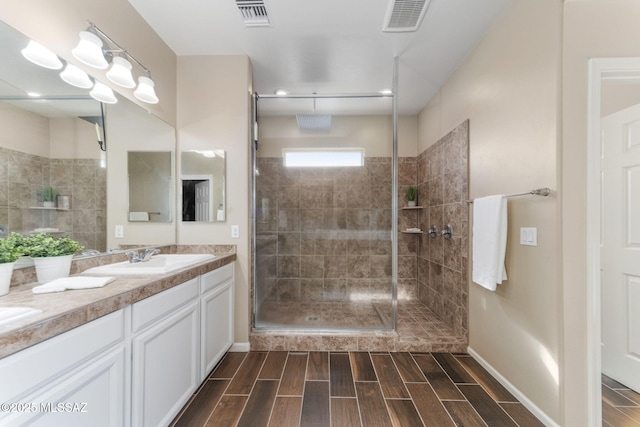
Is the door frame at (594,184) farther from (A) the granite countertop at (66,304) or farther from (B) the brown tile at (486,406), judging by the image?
(A) the granite countertop at (66,304)

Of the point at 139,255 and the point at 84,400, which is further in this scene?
the point at 139,255

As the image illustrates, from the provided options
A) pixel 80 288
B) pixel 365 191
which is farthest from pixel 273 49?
pixel 80 288

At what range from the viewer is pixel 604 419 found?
1581mm

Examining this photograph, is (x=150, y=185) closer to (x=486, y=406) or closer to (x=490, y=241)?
(x=490, y=241)

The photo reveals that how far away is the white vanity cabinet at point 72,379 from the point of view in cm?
73

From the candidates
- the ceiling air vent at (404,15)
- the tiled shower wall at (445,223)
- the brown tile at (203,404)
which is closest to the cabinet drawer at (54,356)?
the brown tile at (203,404)

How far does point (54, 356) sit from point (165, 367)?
70 centimetres

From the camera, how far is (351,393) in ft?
5.84

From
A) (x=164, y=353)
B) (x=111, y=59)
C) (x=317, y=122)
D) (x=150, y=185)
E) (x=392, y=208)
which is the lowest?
(x=164, y=353)

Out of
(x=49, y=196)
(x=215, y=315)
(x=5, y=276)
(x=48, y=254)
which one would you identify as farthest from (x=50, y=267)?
(x=215, y=315)

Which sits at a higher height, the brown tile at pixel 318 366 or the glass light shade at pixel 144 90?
the glass light shade at pixel 144 90

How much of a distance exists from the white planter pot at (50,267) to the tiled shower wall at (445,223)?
2821 mm

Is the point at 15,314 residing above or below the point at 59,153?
below

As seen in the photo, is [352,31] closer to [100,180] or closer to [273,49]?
[273,49]
